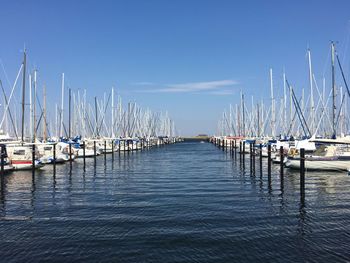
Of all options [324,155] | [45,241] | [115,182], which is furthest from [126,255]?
[324,155]

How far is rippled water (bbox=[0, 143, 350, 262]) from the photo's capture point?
16047 millimetres

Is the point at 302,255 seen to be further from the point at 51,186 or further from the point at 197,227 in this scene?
the point at 51,186

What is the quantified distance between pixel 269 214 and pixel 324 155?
92.2ft

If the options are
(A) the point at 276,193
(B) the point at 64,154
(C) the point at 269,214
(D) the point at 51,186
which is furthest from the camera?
(B) the point at 64,154

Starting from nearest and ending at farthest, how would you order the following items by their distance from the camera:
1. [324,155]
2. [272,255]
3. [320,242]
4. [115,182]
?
[272,255], [320,242], [115,182], [324,155]

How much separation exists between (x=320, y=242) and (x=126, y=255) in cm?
791

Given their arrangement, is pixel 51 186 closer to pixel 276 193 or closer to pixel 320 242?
pixel 276 193

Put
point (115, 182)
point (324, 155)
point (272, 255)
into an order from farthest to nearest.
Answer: point (324, 155) → point (115, 182) → point (272, 255)

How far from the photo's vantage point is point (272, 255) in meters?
15.7

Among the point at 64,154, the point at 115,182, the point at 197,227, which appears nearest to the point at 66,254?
the point at 197,227

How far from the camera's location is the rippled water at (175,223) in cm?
1605

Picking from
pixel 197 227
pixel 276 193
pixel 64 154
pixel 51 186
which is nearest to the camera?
pixel 197 227

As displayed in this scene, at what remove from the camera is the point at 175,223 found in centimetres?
2111

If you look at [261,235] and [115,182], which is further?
[115,182]
